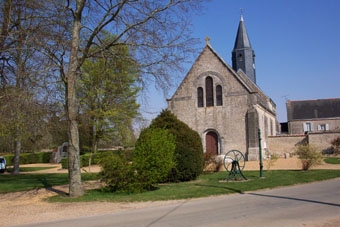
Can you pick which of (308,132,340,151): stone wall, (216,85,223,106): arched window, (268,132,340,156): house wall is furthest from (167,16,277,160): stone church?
(308,132,340,151): stone wall

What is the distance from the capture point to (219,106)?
31.0 metres

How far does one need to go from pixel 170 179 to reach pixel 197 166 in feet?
4.68

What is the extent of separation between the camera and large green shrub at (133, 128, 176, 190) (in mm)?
12859

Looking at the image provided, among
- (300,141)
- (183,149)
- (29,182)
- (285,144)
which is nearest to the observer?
(183,149)

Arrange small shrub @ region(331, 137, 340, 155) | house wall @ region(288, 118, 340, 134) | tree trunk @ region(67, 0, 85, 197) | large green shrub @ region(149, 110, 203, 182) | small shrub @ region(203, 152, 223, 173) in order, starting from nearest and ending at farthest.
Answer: tree trunk @ region(67, 0, 85, 197), large green shrub @ region(149, 110, 203, 182), small shrub @ region(203, 152, 223, 173), small shrub @ region(331, 137, 340, 155), house wall @ region(288, 118, 340, 134)

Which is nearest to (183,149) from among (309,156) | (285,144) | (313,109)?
(309,156)

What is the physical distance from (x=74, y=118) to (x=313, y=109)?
4603cm

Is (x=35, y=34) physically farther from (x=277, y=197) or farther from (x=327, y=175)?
(x=327, y=175)

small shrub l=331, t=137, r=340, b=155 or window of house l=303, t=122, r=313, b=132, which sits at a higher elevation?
window of house l=303, t=122, r=313, b=132

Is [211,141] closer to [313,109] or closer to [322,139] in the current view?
[322,139]

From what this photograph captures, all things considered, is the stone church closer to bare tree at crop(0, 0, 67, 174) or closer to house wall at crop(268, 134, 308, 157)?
house wall at crop(268, 134, 308, 157)

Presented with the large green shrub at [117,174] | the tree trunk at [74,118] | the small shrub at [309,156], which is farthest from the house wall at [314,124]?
the tree trunk at [74,118]

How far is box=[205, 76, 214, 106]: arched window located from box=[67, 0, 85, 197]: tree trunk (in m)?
20.1

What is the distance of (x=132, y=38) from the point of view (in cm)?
1270
